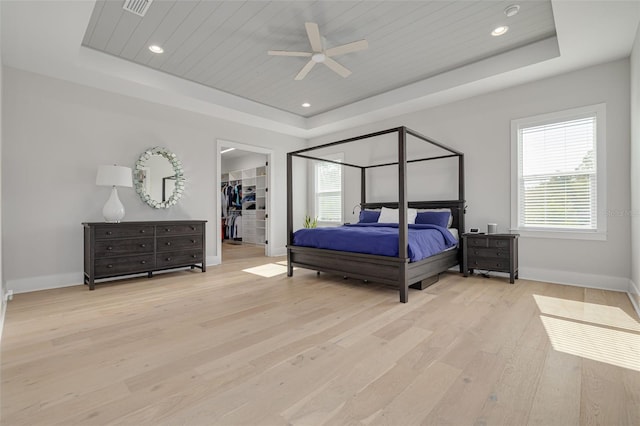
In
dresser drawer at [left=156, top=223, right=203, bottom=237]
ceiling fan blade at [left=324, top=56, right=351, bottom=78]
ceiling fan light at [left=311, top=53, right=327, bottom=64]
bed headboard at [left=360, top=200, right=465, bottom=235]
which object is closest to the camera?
ceiling fan light at [left=311, top=53, right=327, bottom=64]

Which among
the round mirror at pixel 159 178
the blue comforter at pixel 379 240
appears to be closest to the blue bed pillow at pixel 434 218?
the blue comforter at pixel 379 240

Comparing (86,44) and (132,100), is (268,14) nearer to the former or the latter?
(86,44)

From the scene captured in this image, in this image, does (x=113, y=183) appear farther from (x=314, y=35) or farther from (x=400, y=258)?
(x=400, y=258)

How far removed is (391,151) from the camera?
561cm

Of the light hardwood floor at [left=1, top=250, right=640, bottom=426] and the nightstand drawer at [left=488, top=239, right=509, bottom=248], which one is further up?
the nightstand drawer at [left=488, top=239, right=509, bottom=248]

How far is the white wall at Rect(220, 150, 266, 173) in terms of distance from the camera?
28.7ft

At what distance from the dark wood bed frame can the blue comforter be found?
7cm

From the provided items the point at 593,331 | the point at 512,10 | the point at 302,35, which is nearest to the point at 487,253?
the point at 593,331

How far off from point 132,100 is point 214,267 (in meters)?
2.83

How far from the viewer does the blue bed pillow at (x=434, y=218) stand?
446cm

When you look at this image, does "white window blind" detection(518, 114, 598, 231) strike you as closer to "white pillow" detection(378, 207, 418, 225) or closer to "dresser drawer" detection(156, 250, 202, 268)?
"white pillow" detection(378, 207, 418, 225)

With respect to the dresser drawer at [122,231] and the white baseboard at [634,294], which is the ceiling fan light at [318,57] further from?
the white baseboard at [634,294]

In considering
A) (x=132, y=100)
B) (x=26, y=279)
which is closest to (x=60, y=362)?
(x=26, y=279)

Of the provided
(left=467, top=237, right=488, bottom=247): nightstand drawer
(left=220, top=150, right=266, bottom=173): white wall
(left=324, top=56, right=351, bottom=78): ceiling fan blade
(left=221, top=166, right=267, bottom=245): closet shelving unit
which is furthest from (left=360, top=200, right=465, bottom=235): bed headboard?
(left=220, top=150, right=266, bottom=173): white wall
